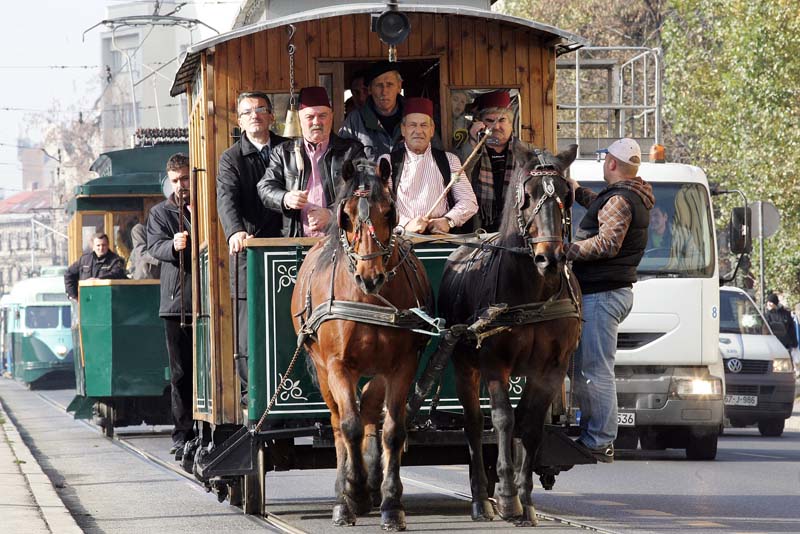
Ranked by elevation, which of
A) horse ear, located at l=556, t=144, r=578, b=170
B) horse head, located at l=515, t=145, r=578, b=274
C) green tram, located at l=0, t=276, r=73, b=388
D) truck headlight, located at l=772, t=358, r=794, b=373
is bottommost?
green tram, located at l=0, t=276, r=73, b=388

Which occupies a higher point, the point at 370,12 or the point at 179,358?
the point at 370,12

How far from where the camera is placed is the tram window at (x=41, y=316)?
47250mm

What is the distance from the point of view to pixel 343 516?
32.3 ft

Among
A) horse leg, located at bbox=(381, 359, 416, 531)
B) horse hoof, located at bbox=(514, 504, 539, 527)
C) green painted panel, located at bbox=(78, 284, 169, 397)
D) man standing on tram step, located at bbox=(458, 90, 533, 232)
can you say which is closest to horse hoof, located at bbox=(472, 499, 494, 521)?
horse hoof, located at bbox=(514, 504, 539, 527)

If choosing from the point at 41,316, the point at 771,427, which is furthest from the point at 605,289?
the point at 41,316

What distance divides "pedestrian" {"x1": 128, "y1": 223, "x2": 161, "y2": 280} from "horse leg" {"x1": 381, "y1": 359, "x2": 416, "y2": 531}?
8581 mm

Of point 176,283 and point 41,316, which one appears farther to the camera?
point 41,316

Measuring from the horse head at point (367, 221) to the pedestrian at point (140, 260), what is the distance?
8669mm

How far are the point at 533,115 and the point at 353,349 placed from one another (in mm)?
2698

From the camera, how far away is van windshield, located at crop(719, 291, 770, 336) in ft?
73.1

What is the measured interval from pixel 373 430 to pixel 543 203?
1.88 metres

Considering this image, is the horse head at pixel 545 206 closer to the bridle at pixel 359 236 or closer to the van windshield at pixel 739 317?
the bridle at pixel 359 236

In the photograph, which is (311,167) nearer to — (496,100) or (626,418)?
(496,100)

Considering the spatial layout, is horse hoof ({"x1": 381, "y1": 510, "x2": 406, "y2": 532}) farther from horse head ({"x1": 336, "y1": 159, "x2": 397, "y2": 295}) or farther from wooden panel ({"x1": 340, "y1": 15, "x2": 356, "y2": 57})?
wooden panel ({"x1": 340, "y1": 15, "x2": 356, "y2": 57})
